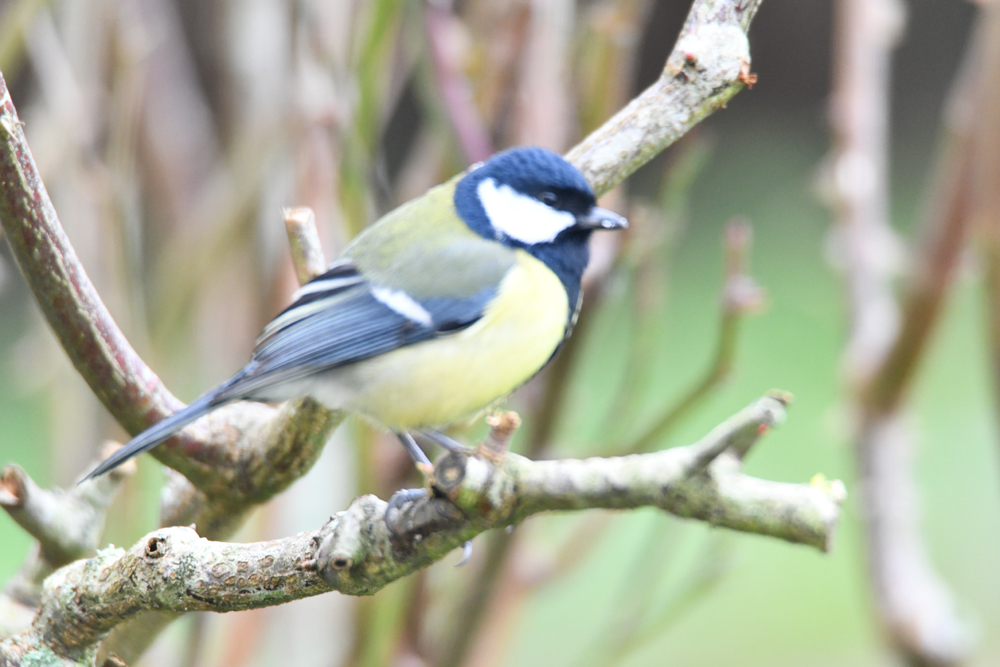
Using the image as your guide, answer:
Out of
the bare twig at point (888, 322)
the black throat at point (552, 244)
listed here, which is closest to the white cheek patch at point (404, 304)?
the black throat at point (552, 244)

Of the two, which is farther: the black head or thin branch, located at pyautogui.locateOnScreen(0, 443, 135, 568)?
the black head

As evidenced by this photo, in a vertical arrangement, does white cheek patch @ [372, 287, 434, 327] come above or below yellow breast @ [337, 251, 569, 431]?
above

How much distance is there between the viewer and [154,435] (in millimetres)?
824

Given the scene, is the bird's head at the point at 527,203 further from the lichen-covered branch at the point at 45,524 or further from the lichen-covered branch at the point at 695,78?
the lichen-covered branch at the point at 45,524

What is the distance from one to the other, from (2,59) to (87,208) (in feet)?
0.71

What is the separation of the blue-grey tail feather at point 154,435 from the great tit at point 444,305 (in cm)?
11

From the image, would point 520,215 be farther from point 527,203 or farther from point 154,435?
point 154,435

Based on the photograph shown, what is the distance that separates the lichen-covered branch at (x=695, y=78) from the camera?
2.92 feet

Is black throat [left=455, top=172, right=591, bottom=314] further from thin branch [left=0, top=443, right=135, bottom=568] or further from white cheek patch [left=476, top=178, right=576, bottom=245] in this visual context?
thin branch [left=0, top=443, right=135, bottom=568]

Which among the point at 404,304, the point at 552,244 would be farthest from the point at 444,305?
the point at 552,244

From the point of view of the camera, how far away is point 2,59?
130 centimetres

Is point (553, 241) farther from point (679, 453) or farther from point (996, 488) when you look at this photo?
point (996, 488)

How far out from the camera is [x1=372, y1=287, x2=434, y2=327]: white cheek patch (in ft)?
3.69

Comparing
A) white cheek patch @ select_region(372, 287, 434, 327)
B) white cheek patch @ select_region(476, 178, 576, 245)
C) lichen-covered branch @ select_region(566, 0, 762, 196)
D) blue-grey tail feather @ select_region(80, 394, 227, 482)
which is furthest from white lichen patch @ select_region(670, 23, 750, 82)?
blue-grey tail feather @ select_region(80, 394, 227, 482)
